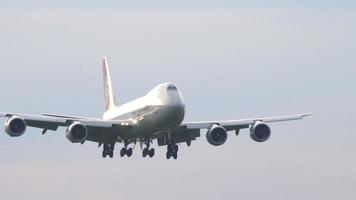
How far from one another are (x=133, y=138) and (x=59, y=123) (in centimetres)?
711

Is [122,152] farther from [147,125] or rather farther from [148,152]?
[147,125]

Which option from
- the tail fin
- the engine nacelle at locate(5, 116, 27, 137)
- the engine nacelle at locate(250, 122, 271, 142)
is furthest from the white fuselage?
the tail fin

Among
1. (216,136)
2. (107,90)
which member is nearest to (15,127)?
(216,136)

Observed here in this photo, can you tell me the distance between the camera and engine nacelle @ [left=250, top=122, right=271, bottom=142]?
477ft

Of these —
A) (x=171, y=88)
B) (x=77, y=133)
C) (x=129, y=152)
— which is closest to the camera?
(x=171, y=88)

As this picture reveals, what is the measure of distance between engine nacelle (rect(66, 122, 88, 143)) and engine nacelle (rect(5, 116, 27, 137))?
166 inches

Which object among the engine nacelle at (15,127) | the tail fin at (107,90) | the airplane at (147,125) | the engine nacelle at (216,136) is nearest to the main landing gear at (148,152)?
the airplane at (147,125)

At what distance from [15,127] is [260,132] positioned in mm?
23748

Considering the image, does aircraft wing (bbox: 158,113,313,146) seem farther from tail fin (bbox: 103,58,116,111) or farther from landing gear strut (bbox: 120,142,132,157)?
tail fin (bbox: 103,58,116,111)

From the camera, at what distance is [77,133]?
459ft

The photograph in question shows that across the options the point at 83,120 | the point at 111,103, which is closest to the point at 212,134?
the point at 83,120

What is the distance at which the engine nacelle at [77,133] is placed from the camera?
139375 mm

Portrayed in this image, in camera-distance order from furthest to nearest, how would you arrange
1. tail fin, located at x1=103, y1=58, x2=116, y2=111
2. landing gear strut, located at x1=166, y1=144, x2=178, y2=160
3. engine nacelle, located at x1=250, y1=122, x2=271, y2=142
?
tail fin, located at x1=103, y1=58, x2=116, y2=111 → engine nacelle, located at x1=250, y1=122, x2=271, y2=142 → landing gear strut, located at x1=166, y1=144, x2=178, y2=160

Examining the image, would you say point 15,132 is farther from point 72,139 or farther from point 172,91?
point 172,91
